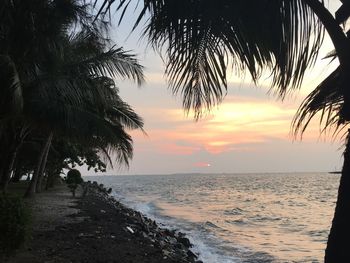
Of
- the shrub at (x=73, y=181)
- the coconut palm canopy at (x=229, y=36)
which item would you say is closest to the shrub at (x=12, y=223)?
the coconut palm canopy at (x=229, y=36)

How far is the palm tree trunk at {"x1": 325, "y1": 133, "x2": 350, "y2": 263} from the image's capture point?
260 centimetres

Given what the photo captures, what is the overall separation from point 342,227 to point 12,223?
17.8ft

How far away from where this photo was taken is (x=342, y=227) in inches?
104

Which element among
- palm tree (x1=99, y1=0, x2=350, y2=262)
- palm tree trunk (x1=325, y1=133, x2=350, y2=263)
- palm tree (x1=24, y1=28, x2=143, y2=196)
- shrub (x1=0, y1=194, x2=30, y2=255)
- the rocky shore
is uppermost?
palm tree (x1=24, y1=28, x2=143, y2=196)

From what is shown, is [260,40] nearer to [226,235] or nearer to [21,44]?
[21,44]

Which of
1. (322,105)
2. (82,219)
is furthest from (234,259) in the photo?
(322,105)

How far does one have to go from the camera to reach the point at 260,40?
266 centimetres

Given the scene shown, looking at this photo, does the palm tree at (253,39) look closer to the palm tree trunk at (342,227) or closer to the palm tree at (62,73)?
the palm tree trunk at (342,227)

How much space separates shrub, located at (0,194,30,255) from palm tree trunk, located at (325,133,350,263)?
17.4 ft

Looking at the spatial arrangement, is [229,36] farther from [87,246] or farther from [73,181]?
[73,181]

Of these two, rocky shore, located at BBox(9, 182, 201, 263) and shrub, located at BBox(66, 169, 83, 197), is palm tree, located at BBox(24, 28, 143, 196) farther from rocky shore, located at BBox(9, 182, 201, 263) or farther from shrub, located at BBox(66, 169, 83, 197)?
shrub, located at BBox(66, 169, 83, 197)

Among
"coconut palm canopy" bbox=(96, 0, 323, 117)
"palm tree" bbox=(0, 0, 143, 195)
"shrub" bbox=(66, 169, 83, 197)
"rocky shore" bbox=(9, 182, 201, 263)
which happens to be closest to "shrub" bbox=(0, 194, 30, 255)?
"rocky shore" bbox=(9, 182, 201, 263)

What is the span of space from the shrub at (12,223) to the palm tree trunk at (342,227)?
5.31 meters

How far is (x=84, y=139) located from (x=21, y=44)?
200 inches
